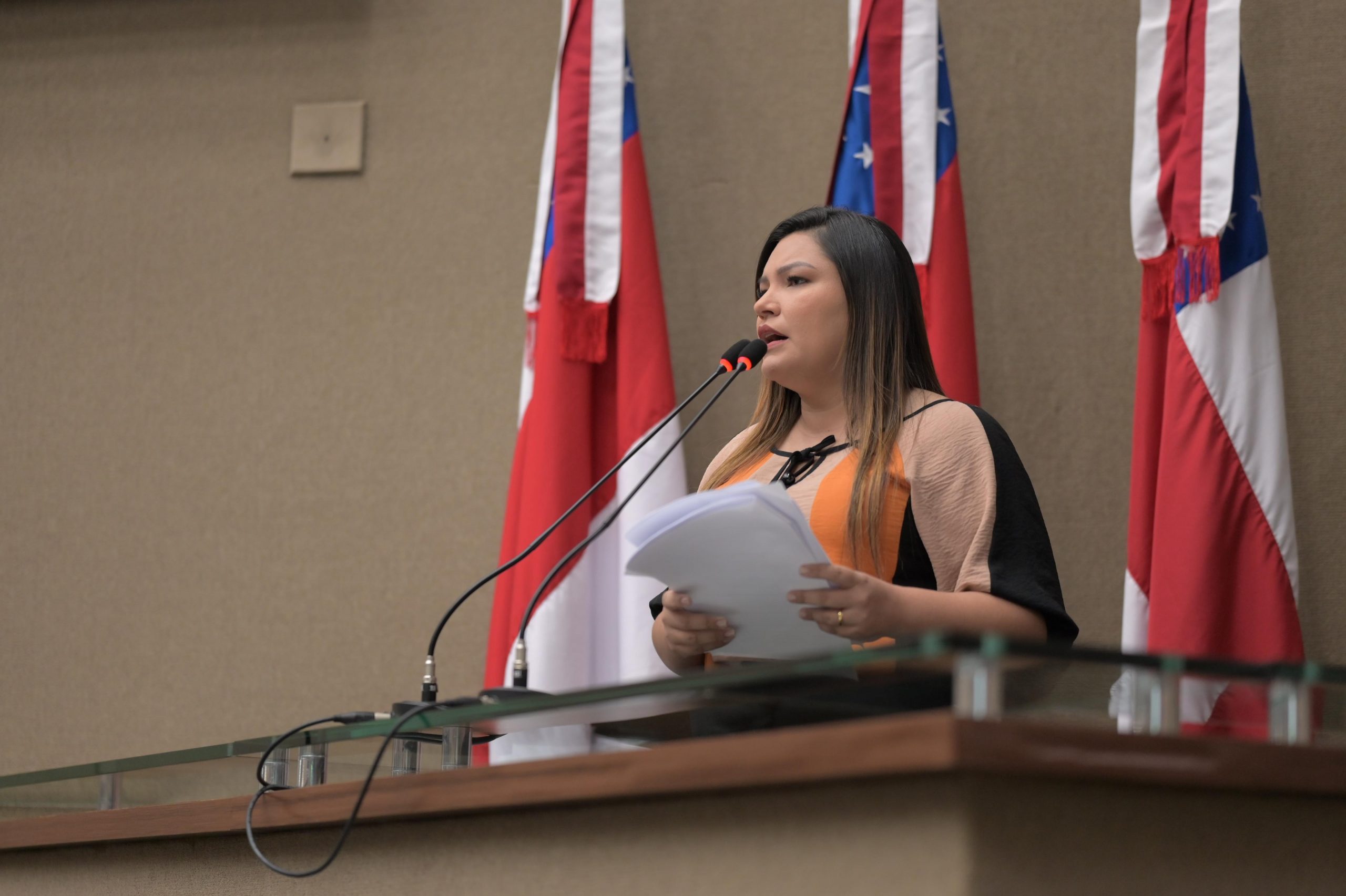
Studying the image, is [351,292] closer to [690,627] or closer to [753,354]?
[753,354]

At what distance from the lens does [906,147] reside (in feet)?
9.42

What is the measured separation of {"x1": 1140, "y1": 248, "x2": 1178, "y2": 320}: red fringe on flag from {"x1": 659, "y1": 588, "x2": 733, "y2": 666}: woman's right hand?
4.87 feet

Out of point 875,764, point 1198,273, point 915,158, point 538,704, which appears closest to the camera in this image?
point 875,764

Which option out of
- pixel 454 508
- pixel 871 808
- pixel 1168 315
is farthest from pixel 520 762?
pixel 454 508

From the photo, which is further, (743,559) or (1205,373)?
(1205,373)

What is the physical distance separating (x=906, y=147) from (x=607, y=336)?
0.77 meters

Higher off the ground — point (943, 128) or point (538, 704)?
point (943, 128)

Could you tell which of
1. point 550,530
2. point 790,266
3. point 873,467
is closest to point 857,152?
point 790,266

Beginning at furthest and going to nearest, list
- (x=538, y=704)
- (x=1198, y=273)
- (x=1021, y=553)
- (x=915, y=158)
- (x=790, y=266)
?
(x=915, y=158) → (x=1198, y=273) → (x=790, y=266) → (x=1021, y=553) → (x=538, y=704)

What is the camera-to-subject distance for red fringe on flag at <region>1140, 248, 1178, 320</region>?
2.65 metres

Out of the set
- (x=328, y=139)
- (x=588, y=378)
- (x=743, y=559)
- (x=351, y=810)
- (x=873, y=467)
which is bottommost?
(x=351, y=810)

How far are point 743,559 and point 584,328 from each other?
68.4 inches

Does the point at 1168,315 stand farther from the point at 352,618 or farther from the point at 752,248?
the point at 352,618

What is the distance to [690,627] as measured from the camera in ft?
4.93
